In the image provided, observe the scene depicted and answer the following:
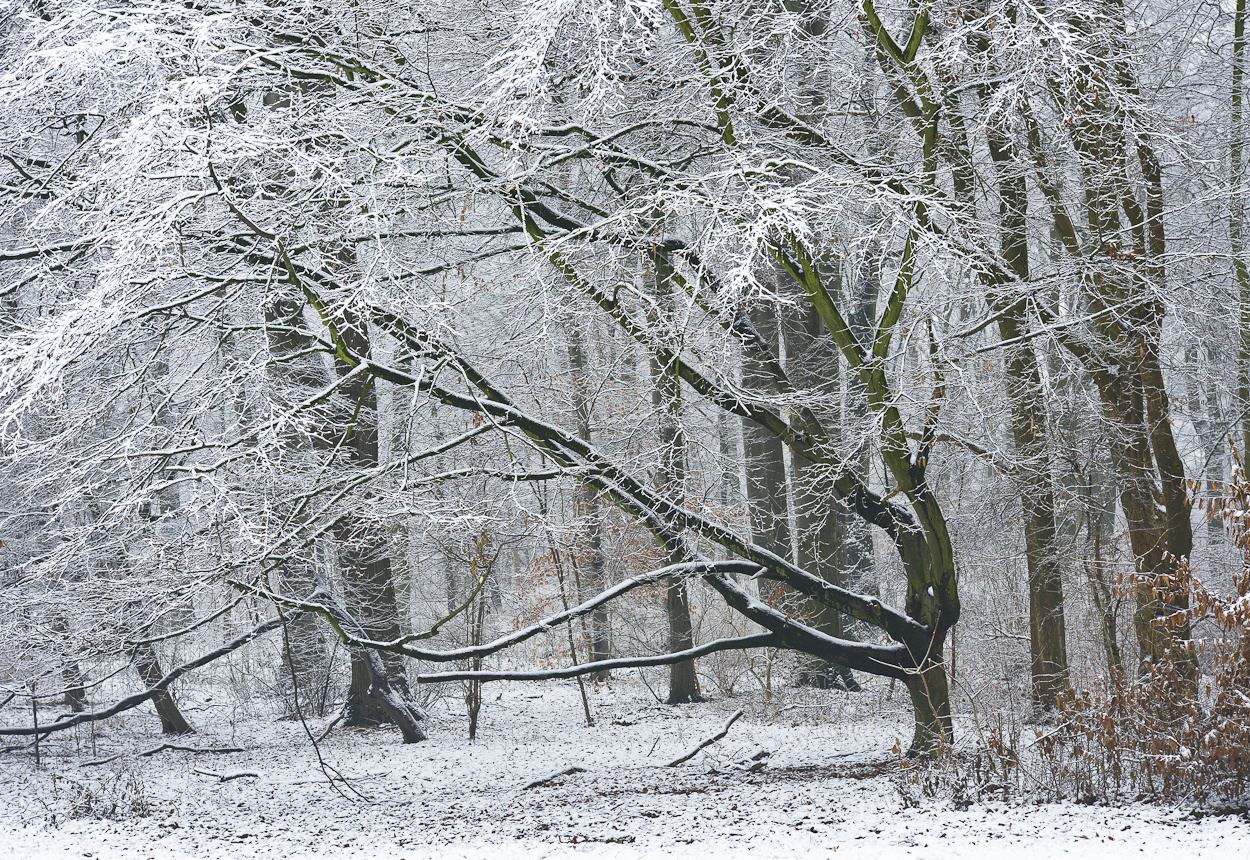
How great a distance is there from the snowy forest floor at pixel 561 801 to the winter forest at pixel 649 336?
0.07 metres

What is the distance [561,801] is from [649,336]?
157 inches

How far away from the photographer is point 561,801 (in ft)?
26.5

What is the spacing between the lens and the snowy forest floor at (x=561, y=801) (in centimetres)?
572

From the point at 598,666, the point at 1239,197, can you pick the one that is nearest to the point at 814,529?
the point at 598,666

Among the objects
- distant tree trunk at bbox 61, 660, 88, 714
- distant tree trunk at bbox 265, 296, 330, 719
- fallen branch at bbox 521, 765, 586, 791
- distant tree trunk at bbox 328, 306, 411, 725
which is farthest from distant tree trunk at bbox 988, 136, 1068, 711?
distant tree trunk at bbox 61, 660, 88, 714

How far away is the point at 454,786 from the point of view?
938cm

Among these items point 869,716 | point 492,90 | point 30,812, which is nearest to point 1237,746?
point 492,90

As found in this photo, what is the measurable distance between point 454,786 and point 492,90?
21.2ft

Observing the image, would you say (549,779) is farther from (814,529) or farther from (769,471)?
(769,471)

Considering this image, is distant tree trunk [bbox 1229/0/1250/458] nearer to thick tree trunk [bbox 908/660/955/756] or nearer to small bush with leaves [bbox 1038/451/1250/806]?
small bush with leaves [bbox 1038/451/1250/806]

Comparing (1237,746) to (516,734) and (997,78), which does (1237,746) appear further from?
(516,734)

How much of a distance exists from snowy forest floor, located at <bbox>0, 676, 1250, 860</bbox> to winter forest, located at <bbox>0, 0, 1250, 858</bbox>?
0.24 ft

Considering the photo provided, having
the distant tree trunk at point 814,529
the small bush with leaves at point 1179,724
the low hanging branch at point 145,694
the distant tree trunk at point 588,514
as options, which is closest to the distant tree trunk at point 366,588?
the low hanging branch at point 145,694

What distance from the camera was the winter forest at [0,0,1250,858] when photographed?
6148 mm
